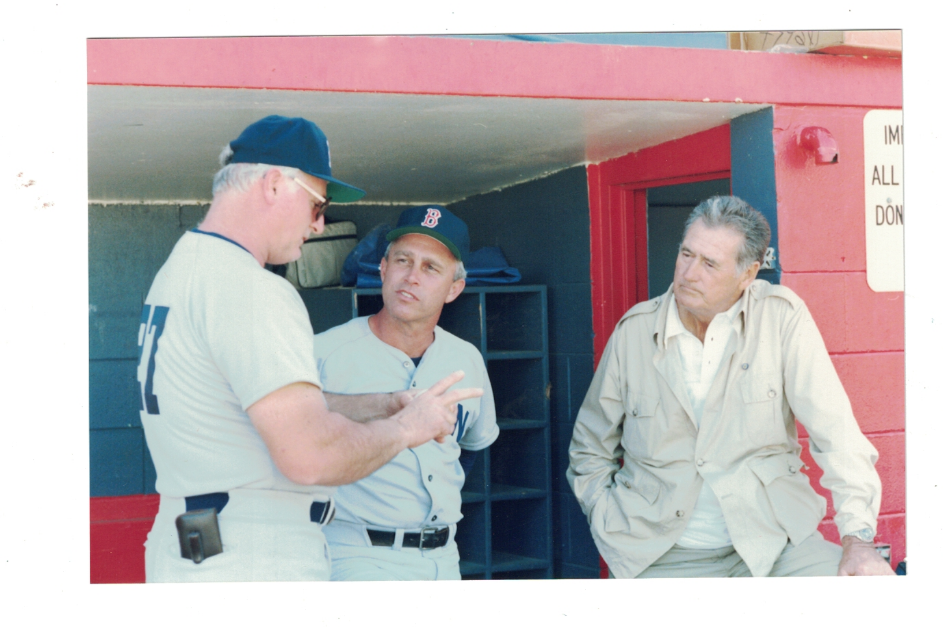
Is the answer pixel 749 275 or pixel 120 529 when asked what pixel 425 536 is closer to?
pixel 749 275

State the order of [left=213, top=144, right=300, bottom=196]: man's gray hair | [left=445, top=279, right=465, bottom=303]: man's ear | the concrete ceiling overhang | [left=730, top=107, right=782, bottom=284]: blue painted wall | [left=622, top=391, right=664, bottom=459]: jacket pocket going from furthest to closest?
1. [left=445, top=279, right=465, bottom=303]: man's ear
2. [left=730, top=107, right=782, bottom=284]: blue painted wall
3. [left=622, top=391, right=664, bottom=459]: jacket pocket
4. the concrete ceiling overhang
5. [left=213, top=144, right=300, bottom=196]: man's gray hair

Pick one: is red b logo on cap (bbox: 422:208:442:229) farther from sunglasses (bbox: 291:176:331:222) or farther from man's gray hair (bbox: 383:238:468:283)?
sunglasses (bbox: 291:176:331:222)

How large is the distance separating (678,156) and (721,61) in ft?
1.64

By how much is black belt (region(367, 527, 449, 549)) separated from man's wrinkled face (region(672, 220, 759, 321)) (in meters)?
1.12

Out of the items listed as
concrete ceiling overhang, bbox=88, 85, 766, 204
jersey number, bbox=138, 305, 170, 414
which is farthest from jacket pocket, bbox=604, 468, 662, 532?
jersey number, bbox=138, 305, 170, 414

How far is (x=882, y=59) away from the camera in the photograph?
2.82 m

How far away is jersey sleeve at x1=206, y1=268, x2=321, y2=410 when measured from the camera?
1907mm

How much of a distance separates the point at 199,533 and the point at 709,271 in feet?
5.71

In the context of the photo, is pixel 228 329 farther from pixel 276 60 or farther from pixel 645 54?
pixel 645 54

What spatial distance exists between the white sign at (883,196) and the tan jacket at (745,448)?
1.42 feet

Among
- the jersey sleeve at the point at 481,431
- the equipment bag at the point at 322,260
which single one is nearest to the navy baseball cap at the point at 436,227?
the jersey sleeve at the point at 481,431

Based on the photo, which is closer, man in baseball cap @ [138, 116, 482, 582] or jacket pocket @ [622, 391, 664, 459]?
man in baseball cap @ [138, 116, 482, 582]

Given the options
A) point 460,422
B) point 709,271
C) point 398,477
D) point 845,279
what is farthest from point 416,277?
point 845,279

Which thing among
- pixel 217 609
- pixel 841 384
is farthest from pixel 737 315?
pixel 217 609
